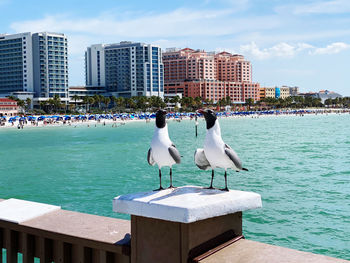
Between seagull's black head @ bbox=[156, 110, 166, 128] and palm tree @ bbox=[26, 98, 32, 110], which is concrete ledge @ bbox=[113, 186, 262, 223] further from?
palm tree @ bbox=[26, 98, 32, 110]

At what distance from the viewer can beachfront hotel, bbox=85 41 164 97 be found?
183m

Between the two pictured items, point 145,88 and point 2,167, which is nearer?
point 2,167

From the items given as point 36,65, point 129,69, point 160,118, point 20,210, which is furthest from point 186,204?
point 129,69

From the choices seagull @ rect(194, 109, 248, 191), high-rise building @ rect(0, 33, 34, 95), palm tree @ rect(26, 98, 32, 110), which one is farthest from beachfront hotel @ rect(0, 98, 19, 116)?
seagull @ rect(194, 109, 248, 191)

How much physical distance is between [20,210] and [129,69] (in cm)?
18435

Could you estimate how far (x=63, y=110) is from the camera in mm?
151875

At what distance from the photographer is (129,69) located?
185250mm

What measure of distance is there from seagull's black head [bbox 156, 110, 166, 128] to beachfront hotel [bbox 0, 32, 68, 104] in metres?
154

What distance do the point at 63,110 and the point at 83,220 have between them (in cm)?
15374

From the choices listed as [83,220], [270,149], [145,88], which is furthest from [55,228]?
[145,88]

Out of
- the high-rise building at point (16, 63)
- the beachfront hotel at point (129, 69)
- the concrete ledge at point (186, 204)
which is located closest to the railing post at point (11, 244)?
the concrete ledge at point (186, 204)

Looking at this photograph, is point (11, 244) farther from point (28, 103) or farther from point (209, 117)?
point (28, 103)

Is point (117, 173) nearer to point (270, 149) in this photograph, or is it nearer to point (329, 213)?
point (329, 213)

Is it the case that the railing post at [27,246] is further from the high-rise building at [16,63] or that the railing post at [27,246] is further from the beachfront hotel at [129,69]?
the beachfront hotel at [129,69]
